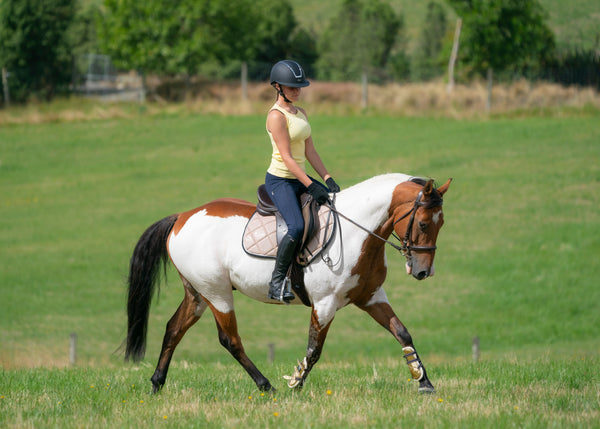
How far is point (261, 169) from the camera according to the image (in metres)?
33.2

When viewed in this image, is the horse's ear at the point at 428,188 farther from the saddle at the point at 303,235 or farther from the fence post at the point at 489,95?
the fence post at the point at 489,95

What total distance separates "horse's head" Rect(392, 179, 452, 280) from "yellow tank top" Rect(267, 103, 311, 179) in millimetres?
1140

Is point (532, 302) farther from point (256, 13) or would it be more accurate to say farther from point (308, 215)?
point (256, 13)

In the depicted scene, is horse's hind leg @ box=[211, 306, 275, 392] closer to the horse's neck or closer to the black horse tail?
the black horse tail

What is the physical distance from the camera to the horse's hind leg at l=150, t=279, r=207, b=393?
755 centimetres

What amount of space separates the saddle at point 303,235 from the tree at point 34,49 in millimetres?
43992

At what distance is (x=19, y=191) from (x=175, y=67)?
1678 centimetres

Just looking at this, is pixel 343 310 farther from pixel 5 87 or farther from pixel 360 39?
pixel 360 39

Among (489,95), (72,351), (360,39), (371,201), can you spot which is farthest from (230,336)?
(360,39)

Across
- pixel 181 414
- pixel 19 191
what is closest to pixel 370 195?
pixel 181 414

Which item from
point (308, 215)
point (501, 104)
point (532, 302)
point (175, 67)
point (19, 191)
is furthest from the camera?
point (175, 67)

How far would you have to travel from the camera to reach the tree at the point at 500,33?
3841 centimetres

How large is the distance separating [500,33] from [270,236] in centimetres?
3501

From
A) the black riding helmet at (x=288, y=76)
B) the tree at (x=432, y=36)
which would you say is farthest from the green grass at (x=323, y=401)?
the tree at (x=432, y=36)
